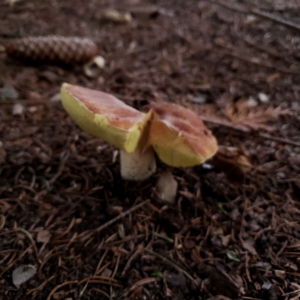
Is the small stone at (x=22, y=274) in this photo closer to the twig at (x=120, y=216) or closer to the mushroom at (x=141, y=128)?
the twig at (x=120, y=216)

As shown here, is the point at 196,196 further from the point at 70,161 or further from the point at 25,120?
the point at 25,120

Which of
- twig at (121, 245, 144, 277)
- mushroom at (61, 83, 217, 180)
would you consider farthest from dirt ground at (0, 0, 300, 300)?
mushroom at (61, 83, 217, 180)

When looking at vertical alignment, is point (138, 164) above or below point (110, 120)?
below

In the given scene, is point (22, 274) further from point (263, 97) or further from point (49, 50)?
point (263, 97)

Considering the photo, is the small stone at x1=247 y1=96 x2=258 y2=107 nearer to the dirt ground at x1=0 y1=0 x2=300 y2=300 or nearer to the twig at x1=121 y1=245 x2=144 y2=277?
the dirt ground at x1=0 y1=0 x2=300 y2=300

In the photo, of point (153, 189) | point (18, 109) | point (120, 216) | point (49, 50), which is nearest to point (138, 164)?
point (153, 189)
